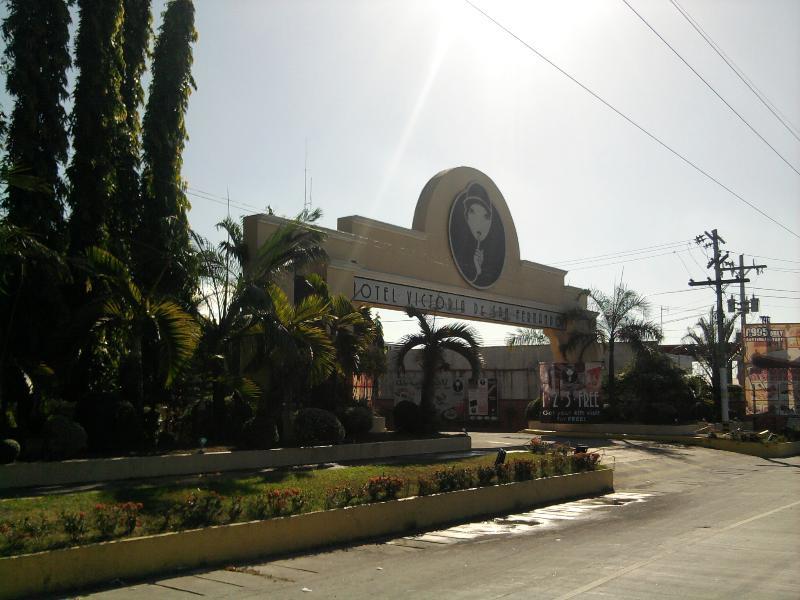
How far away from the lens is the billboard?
38438 millimetres

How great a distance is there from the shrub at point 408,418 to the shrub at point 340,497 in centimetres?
1250

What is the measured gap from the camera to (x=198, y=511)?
1034 centimetres

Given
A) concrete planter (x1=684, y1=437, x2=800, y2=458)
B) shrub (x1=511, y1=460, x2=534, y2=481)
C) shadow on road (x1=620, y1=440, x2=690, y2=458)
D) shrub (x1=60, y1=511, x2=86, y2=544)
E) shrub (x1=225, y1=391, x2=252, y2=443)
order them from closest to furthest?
shrub (x1=60, y1=511, x2=86, y2=544) < shrub (x1=511, y1=460, x2=534, y2=481) < shrub (x1=225, y1=391, x2=252, y2=443) < shadow on road (x1=620, y1=440, x2=690, y2=458) < concrete planter (x1=684, y1=437, x2=800, y2=458)

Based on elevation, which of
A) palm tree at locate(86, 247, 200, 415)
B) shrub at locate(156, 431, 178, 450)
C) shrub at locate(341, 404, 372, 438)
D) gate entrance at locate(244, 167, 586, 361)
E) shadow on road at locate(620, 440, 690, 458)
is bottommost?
shadow on road at locate(620, 440, 690, 458)

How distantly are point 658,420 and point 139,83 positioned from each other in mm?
26270

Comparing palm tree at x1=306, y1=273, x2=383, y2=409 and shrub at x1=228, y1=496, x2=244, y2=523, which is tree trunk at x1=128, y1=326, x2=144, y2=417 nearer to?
palm tree at x1=306, y1=273, x2=383, y2=409

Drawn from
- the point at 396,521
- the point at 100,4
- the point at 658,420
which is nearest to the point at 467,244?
the point at 658,420

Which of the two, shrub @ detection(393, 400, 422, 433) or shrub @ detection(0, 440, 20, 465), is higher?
shrub @ detection(393, 400, 422, 433)

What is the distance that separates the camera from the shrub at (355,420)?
72.7 feet

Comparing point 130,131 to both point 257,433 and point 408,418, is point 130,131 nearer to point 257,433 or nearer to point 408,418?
point 257,433

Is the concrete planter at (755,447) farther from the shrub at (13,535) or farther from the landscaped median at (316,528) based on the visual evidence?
the shrub at (13,535)

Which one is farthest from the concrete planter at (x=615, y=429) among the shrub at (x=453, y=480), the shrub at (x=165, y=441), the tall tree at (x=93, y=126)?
the tall tree at (x=93, y=126)

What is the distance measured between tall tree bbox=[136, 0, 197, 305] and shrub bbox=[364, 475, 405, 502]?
8.09 m

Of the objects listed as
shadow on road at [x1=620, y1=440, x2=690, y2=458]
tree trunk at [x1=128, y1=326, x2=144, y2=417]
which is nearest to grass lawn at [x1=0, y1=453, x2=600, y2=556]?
tree trunk at [x1=128, y1=326, x2=144, y2=417]
